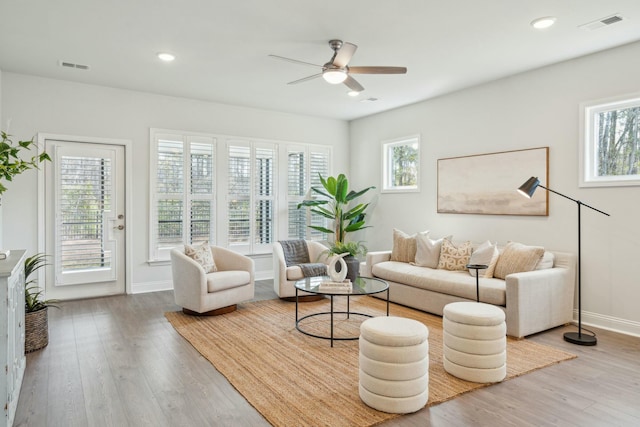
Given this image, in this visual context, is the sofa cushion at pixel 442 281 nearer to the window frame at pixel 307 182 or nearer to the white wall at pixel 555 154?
the white wall at pixel 555 154

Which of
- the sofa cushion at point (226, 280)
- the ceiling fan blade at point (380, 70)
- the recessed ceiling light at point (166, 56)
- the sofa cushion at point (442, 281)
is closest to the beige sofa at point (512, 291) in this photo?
the sofa cushion at point (442, 281)

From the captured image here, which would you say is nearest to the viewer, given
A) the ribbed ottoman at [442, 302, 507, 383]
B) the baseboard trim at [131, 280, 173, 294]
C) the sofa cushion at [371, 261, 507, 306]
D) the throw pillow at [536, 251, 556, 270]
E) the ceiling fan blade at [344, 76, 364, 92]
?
the ribbed ottoman at [442, 302, 507, 383]

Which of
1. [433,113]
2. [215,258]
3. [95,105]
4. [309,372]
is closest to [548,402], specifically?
[309,372]

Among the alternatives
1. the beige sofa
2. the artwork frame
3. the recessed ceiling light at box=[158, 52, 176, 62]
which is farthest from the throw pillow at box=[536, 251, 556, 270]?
the recessed ceiling light at box=[158, 52, 176, 62]

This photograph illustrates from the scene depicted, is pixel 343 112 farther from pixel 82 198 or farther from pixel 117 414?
pixel 117 414

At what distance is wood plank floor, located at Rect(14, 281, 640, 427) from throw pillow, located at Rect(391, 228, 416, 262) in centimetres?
192

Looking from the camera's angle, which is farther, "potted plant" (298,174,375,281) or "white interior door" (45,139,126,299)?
"potted plant" (298,174,375,281)

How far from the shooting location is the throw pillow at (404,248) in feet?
17.8

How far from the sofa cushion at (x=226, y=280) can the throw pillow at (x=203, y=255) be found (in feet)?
0.38

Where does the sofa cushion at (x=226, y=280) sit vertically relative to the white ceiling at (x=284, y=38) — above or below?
below

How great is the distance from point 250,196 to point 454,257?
3.28 meters

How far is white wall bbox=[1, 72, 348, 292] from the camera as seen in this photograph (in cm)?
486

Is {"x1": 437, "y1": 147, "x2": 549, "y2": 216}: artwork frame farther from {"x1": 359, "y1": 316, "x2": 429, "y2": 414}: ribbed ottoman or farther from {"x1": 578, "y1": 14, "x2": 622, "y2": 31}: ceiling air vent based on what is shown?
{"x1": 359, "y1": 316, "x2": 429, "y2": 414}: ribbed ottoman

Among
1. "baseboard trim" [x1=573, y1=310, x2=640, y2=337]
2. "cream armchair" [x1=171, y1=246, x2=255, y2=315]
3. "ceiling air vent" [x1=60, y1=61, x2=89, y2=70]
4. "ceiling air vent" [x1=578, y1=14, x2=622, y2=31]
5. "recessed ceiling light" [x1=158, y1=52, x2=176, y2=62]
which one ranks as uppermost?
"ceiling air vent" [x1=60, y1=61, x2=89, y2=70]
